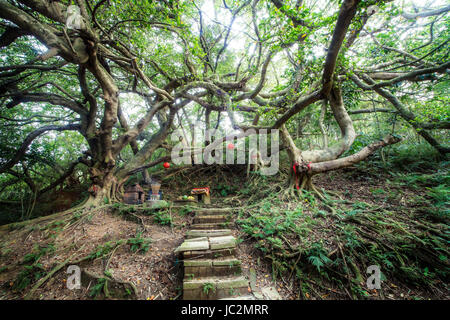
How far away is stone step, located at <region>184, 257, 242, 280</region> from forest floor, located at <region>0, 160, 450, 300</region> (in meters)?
0.24

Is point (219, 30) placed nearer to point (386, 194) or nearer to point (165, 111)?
point (165, 111)

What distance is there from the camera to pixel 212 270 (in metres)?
2.46

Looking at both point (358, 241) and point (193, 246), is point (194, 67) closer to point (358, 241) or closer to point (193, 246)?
point (193, 246)

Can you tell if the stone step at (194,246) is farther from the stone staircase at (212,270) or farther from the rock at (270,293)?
the rock at (270,293)

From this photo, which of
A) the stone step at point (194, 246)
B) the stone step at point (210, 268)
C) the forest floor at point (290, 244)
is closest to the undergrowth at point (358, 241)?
the forest floor at point (290, 244)

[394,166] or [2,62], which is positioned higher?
[2,62]

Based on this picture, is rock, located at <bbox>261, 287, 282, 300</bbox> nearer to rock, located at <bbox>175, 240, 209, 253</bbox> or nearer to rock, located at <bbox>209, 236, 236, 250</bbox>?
rock, located at <bbox>209, 236, 236, 250</bbox>

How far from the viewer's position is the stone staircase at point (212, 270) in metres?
2.15

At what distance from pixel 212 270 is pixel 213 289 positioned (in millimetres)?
307

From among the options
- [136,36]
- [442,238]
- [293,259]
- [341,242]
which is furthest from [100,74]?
[442,238]

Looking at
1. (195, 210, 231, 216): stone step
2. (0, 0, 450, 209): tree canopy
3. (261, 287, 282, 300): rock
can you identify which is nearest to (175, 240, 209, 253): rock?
(261, 287, 282, 300): rock

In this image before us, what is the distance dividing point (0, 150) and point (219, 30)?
795 centimetres

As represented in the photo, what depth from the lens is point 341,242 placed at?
2.68 metres

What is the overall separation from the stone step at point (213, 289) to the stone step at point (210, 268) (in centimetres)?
15
